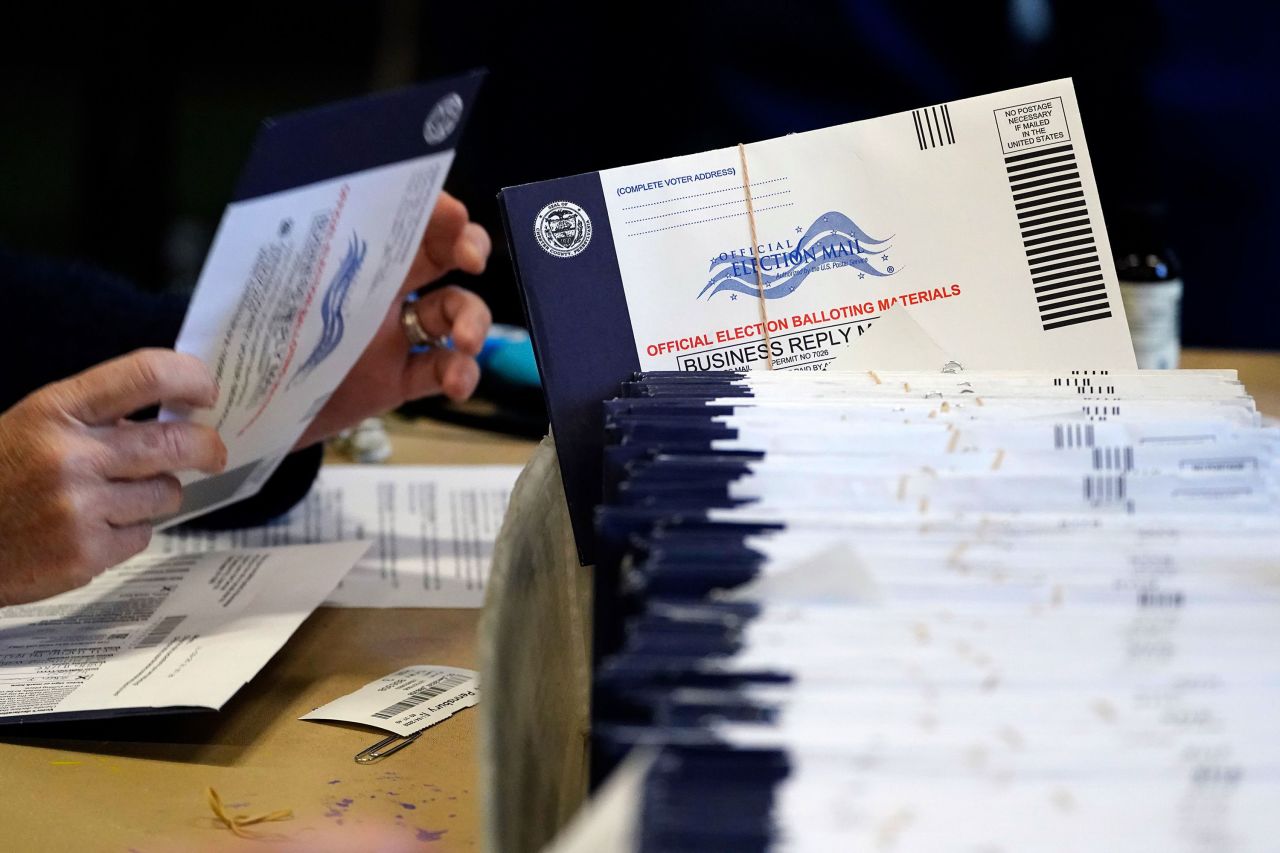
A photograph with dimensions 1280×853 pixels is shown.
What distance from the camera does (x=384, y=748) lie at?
0.65 metres

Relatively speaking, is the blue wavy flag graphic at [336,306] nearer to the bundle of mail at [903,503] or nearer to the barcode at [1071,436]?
the bundle of mail at [903,503]

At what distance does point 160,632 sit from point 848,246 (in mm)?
485

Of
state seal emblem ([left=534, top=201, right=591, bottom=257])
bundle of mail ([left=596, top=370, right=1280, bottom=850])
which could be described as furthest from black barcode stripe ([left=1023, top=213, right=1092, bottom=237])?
state seal emblem ([left=534, top=201, right=591, bottom=257])

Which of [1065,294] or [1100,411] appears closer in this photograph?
[1100,411]

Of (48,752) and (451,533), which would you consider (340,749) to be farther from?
(451,533)

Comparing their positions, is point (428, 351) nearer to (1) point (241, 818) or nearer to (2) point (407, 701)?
(2) point (407, 701)

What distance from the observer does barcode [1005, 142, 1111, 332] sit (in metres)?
0.63

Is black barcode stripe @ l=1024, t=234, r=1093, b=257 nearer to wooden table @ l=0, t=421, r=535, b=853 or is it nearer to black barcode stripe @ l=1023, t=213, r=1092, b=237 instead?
black barcode stripe @ l=1023, t=213, r=1092, b=237

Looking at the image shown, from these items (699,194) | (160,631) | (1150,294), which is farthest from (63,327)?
(1150,294)

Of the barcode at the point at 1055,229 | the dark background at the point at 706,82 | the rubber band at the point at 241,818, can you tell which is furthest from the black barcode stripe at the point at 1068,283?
the dark background at the point at 706,82

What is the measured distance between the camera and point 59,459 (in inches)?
29.5

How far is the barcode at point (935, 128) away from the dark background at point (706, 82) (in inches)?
24.0

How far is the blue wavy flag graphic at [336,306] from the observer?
0.78 m

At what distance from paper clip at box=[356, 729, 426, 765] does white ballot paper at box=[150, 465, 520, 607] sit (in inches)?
7.3
